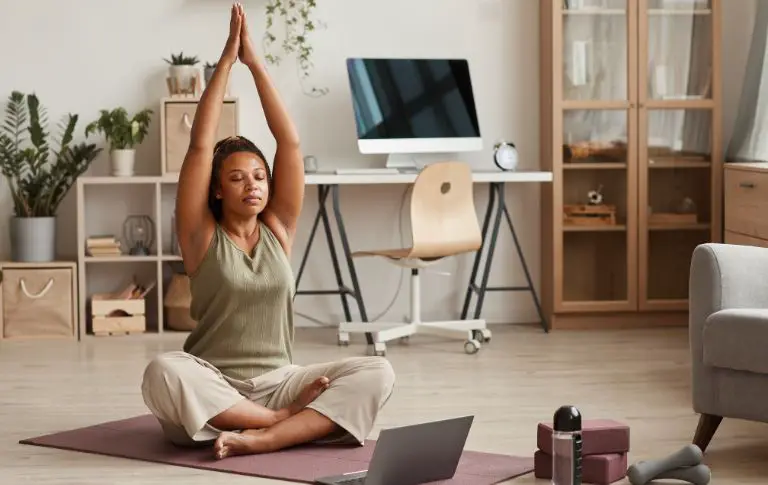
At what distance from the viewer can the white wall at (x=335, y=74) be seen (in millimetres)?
6262

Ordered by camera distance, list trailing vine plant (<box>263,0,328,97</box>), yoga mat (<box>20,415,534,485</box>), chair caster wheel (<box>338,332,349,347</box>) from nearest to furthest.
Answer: yoga mat (<box>20,415,534,485</box>), chair caster wheel (<box>338,332,349,347</box>), trailing vine plant (<box>263,0,328,97</box>)

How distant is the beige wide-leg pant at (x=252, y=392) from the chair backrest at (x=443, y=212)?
1942 millimetres

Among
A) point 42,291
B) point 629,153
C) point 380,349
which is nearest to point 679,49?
point 629,153

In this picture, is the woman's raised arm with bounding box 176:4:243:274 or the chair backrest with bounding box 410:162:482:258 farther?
the chair backrest with bounding box 410:162:482:258

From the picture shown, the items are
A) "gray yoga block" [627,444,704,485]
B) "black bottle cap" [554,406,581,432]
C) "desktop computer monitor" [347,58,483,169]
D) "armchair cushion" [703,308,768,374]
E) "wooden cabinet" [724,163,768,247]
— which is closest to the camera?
"black bottle cap" [554,406,581,432]

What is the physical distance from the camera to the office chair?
5.60 metres

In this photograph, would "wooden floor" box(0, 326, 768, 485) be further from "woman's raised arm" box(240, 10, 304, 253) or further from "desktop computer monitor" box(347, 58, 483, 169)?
"desktop computer monitor" box(347, 58, 483, 169)

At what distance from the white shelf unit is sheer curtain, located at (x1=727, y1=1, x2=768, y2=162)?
2597 mm

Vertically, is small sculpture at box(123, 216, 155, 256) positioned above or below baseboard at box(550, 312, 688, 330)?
above

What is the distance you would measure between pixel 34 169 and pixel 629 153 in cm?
276

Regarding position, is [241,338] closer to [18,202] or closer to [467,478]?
[467,478]

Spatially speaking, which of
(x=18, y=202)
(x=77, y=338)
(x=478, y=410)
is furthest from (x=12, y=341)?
(x=478, y=410)

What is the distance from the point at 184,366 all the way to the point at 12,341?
2.68m

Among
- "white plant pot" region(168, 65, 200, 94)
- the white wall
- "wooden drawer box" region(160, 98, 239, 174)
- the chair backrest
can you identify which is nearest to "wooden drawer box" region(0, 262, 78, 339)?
the white wall
